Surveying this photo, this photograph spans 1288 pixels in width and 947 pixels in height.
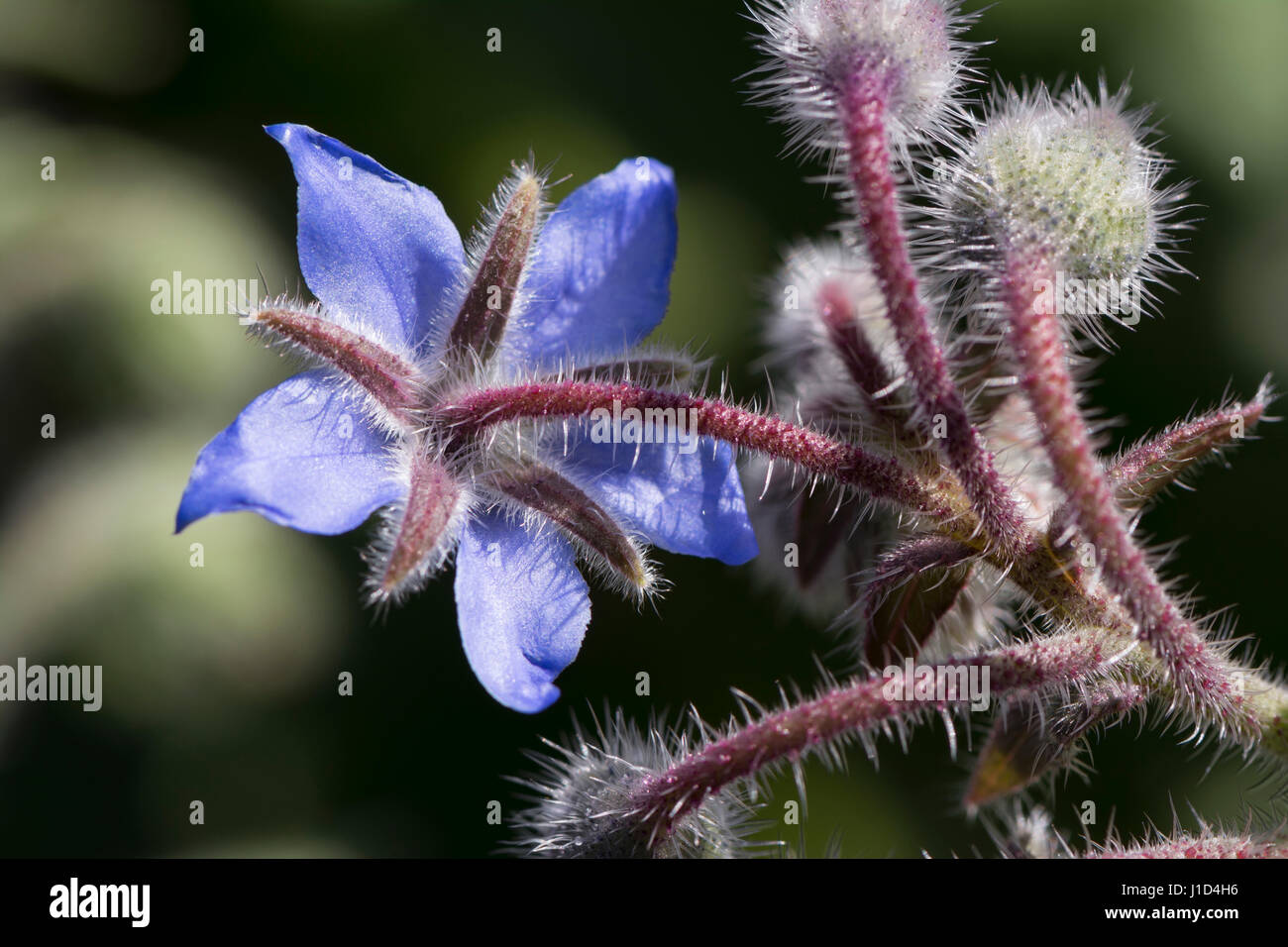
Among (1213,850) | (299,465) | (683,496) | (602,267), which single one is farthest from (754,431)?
(1213,850)

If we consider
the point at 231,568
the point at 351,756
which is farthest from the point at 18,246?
the point at 351,756

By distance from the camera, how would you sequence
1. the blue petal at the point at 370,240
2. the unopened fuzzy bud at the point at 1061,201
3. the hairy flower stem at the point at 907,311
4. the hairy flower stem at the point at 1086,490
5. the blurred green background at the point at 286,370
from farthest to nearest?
the blurred green background at the point at 286,370 → the blue petal at the point at 370,240 → the unopened fuzzy bud at the point at 1061,201 → the hairy flower stem at the point at 907,311 → the hairy flower stem at the point at 1086,490

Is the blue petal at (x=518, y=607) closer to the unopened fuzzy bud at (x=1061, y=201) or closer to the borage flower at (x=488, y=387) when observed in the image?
the borage flower at (x=488, y=387)

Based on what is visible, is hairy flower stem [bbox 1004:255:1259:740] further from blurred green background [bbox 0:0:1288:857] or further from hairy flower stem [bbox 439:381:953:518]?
blurred green background [bbox 0:0:1288:857]

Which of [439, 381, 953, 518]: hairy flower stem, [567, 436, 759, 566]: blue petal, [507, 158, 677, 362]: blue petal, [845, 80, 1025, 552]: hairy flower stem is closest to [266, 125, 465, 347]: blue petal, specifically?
[507, 158, 677, 362]: blue petal

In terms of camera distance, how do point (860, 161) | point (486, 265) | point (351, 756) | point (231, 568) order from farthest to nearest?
point (351, 756), point (231, 568), point (486, 265), point (860, 161)

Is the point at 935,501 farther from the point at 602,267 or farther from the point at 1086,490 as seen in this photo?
the point at 602,267

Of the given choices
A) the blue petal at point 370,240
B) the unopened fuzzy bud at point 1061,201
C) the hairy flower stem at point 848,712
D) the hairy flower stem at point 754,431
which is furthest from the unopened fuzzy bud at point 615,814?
the unopened fuzzy bud at point 1061,201

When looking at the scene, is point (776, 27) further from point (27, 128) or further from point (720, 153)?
point (27, 128)
